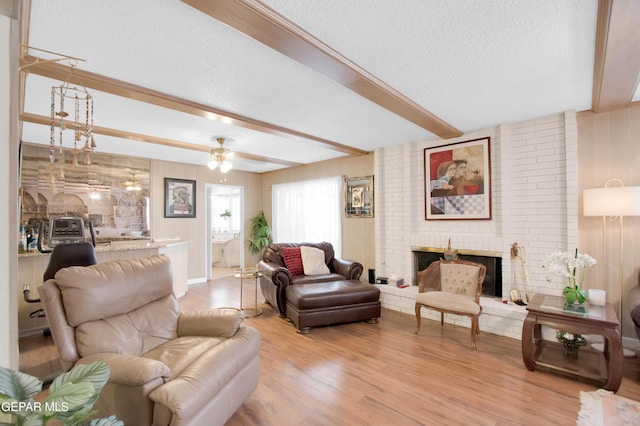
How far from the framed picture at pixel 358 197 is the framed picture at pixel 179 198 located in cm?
314

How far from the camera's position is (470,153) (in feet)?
12.7

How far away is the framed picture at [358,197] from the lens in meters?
5.02

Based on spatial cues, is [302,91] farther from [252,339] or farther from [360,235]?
[360,235]

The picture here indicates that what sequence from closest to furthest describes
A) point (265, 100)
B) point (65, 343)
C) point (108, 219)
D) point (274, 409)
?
point (65, 343)
point (274, 409)
point (265, 100)
point (108, 219)

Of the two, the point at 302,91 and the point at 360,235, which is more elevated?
the point at 302,91

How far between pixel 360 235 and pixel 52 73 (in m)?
4.27

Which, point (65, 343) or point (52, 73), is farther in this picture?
point (52, 73)

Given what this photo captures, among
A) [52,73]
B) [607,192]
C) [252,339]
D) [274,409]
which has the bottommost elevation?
[274,409]

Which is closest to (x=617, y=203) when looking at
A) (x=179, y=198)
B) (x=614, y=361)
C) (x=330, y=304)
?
(x=614, y=361)

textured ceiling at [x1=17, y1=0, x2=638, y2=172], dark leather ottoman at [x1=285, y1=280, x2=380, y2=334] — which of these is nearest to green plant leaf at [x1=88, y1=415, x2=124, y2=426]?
textured ceiling at [x1=17, y1=0, x2=638, y2=172]

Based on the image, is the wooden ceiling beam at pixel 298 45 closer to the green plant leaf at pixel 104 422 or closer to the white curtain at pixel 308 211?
the green plant leaf at pixel 104 422

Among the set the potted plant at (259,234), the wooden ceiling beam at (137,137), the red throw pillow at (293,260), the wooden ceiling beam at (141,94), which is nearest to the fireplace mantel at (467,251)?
the red throw pillow at (293,260)

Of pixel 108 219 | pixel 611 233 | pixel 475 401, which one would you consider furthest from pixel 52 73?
pixel 611 233

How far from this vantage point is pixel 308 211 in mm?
6117
